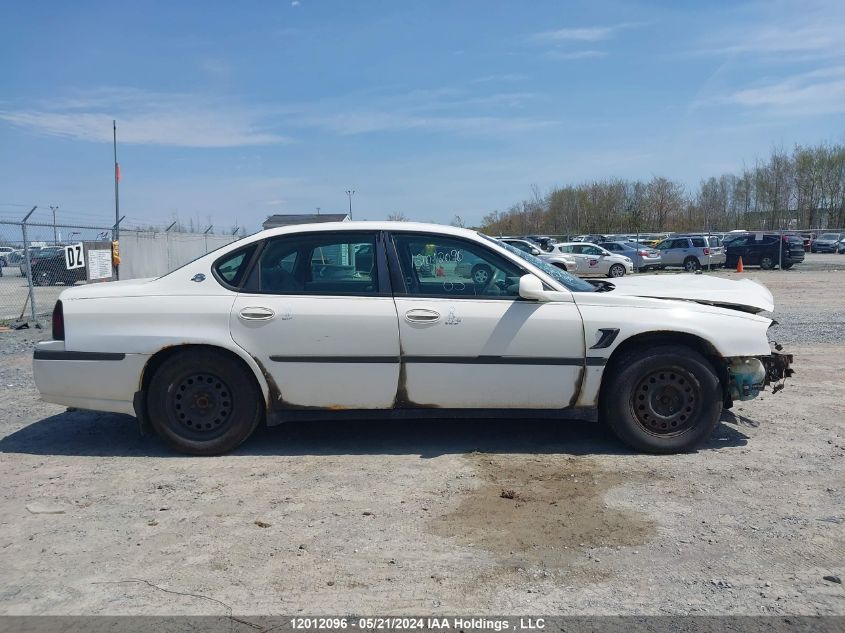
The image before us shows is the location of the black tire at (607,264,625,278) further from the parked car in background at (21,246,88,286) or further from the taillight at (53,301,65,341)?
the taillight at (53,301,65,341)

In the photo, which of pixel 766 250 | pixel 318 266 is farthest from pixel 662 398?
pixel 766 250

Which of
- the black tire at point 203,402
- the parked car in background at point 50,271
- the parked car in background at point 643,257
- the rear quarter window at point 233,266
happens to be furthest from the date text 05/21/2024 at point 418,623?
the parked car in background at point 643,257

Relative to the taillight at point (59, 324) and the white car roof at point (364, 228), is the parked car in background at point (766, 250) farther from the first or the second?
the taillight at point (59, 324)

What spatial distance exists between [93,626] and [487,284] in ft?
10.5

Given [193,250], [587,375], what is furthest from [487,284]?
[193,250]

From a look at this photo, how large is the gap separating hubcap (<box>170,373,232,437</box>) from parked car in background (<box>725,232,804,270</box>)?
30.1 meters

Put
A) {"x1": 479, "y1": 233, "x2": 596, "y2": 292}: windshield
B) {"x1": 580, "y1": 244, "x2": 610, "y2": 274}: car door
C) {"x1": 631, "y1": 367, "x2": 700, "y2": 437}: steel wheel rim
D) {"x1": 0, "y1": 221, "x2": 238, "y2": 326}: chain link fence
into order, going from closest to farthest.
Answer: {"x1": 631, "y1": 367, "x2": 700, "y2": 437}: steel wheel rim, {"x1": 479, "y1": 233, "x2": 596, "y2": 292}: windshield, {"x1": 0, "y1": 221, "x2": 238, "y2": 326}: chain link fence, {"x1": 580, "y1": 244, "x2": 610, "y2": 274}: car door

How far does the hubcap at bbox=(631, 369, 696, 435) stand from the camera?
5047 millimetres

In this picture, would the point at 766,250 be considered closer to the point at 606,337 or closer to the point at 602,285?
the point at 602,285

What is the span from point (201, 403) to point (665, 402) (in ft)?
10.9

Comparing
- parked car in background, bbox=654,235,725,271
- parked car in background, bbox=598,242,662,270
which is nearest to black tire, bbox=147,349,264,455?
parked car in background, bbox=654,235,725,271

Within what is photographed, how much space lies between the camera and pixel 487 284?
5.12 m

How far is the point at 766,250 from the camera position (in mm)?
30719

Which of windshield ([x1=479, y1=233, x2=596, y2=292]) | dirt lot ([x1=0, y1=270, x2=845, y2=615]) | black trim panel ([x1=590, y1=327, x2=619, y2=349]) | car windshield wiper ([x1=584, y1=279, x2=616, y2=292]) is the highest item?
windshield ([x1=479, y1=233, x2=596, y2=292])
